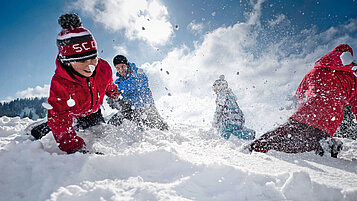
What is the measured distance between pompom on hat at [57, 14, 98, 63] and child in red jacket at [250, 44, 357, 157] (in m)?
2.30

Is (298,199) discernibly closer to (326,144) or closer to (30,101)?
(326,144)

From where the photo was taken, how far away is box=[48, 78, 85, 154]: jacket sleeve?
1.59 meters

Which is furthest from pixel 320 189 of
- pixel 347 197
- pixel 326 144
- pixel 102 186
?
pixel 326 144

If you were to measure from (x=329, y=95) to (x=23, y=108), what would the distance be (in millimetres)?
32772

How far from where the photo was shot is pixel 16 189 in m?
0.94

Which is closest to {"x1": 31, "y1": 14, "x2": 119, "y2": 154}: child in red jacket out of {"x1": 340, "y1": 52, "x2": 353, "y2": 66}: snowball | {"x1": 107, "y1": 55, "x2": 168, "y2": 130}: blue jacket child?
{"x1": 107, "y1": 55, "x2": 168, "y2": 130}: blue jacket child

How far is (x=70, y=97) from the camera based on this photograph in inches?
75.4

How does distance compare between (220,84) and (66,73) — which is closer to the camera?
(66,73)

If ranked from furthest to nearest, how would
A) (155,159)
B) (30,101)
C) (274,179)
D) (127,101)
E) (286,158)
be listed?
(30,101) → (127,101) → (286,158) → (155,159) → (274,179)

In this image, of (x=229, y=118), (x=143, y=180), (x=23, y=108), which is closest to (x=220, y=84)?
(x=229, y=118)

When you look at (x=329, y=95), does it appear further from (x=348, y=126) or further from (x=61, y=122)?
(x=61, y=122)

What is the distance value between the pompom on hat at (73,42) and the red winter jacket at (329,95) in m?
2.78

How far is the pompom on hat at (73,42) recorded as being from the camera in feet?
5.94

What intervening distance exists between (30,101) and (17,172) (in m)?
32.5
